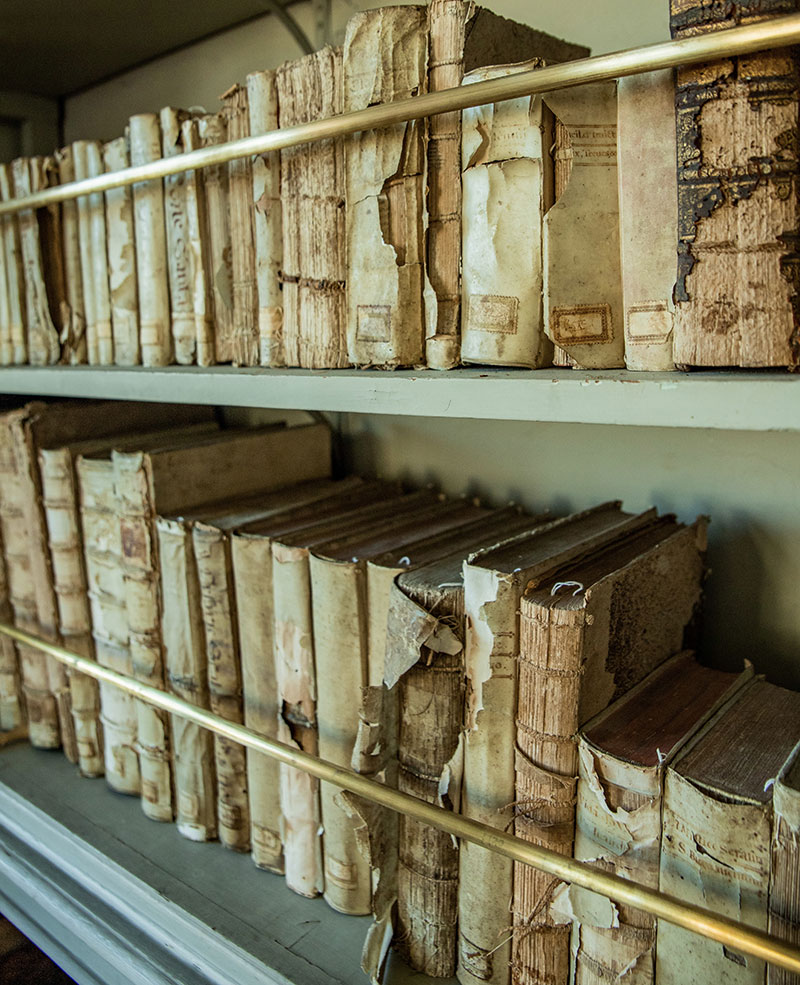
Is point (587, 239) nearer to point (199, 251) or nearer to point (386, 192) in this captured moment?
point (386, 192)

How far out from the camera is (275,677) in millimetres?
869

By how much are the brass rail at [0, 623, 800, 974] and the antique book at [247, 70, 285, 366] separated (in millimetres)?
383

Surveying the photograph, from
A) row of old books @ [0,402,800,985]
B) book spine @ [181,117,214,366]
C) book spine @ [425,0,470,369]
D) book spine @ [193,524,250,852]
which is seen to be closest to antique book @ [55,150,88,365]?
row of old books @ [0,402,800,985]

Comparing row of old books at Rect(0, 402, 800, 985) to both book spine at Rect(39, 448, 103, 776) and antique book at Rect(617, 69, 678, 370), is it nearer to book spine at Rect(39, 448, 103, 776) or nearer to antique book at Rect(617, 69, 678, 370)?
book spine at Rect(39, 448, 103, 776)

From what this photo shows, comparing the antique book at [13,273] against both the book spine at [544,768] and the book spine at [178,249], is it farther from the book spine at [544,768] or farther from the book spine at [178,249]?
the book spine at [544,768]

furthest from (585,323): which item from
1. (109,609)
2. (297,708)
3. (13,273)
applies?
(13,273)

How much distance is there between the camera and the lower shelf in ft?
2.57

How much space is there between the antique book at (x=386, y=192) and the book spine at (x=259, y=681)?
277 mm

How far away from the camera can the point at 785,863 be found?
1.68 feet

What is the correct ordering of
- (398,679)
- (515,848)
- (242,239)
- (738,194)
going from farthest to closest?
(242,239) < (398,679) < (515,848) < (738,194)

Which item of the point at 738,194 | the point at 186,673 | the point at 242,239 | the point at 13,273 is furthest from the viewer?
the point at 13,273

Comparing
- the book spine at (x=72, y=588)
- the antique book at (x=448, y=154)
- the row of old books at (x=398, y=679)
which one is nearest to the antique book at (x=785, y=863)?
the row of old books at (x=398, y=679)

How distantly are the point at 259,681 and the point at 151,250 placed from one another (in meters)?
0.52

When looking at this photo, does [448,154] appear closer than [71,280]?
Yes
